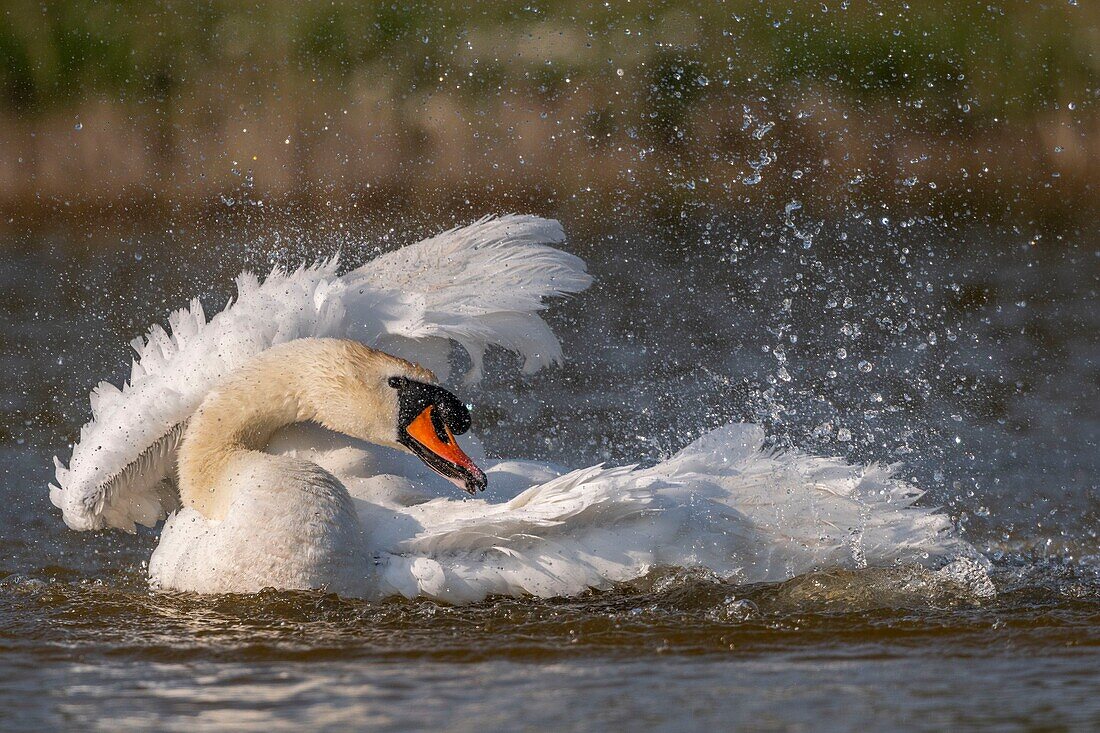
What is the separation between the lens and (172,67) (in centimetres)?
1523

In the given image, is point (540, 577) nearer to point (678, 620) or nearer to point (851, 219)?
point (678, 620)

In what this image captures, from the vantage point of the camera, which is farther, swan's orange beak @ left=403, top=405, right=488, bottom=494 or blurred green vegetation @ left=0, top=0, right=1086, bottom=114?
blurred green vegetation @ left=0, top=0, right=1086, bottom=114

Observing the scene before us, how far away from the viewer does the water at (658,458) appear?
15.8ft

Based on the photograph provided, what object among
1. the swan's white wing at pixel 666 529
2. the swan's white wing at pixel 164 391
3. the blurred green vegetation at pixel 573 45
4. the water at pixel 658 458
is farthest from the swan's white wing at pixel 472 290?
the blurred green vegetation at pixel 573 45

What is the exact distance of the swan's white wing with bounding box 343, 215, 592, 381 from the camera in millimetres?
6672

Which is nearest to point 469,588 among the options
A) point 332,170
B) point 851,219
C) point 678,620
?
point 678,620

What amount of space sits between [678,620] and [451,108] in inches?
376

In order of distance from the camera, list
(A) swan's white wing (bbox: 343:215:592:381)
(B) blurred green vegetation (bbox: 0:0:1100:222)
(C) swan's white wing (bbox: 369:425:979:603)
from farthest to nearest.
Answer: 1. (B) blurred green vegetation (bbox: 0:0:1100:222)
2. (A) swan's white wing (bbox: 343:215:592:381)
3. (C) swan's white wing (bbox: 369:425:979:603)

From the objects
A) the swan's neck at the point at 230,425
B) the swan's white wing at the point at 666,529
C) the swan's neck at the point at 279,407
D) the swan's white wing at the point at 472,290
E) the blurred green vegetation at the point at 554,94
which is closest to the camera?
→ the swan's white wing at the point at 666,529

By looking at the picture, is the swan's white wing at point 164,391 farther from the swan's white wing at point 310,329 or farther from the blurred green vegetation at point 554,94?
the blurred green vegetation at point 554,94

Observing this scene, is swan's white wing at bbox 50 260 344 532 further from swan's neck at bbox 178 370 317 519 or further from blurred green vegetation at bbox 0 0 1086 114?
blurred green vegetation at bbox 0 0 1086 114

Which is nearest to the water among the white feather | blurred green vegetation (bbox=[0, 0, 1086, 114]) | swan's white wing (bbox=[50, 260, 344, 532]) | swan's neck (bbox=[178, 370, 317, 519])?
the white feather

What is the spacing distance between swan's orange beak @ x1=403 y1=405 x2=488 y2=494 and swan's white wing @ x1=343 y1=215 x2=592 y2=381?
27.6 inches

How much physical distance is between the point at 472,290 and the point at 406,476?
826 millimetres
